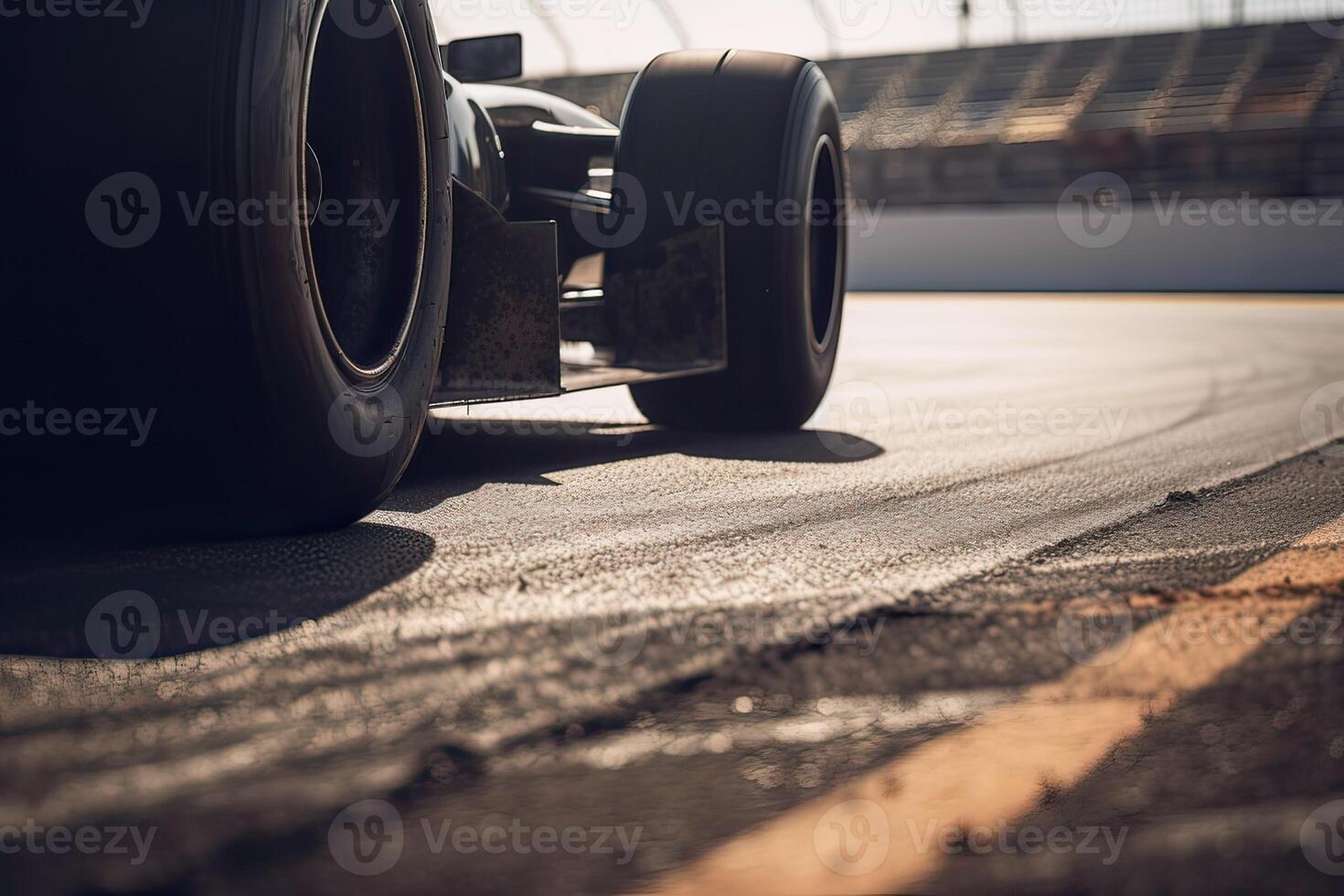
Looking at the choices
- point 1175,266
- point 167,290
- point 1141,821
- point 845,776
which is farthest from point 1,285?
point 1175,266

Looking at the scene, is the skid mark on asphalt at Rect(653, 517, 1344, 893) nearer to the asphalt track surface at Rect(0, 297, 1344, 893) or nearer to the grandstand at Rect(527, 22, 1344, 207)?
the asphalt track surface at Rect(0, 297, 1344, 893)

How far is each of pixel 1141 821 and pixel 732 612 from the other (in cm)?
83

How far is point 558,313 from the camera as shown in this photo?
327 centimetres

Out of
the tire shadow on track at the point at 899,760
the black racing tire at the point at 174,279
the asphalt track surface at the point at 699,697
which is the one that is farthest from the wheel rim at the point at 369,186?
the tire shadow on track at the point at 899,760

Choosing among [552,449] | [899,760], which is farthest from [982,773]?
[552,449]

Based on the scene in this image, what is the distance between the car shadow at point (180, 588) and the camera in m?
1.92

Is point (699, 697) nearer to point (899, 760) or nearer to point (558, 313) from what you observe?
point (899, 760)

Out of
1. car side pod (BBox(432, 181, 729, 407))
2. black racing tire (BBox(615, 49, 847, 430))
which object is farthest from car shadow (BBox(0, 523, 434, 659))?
black racing tire (BBox(615, 49, 847, 430))

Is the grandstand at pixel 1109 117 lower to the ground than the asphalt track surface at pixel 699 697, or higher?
higher

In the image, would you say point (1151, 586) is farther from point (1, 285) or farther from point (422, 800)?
point (1, 285)

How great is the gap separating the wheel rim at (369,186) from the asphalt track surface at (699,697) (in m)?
0.40

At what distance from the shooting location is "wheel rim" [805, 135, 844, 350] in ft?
15.9

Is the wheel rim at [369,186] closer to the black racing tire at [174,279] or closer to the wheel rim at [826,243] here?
the black racing tire at [174,279]

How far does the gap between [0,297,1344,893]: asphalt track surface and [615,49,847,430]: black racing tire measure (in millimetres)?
1103
